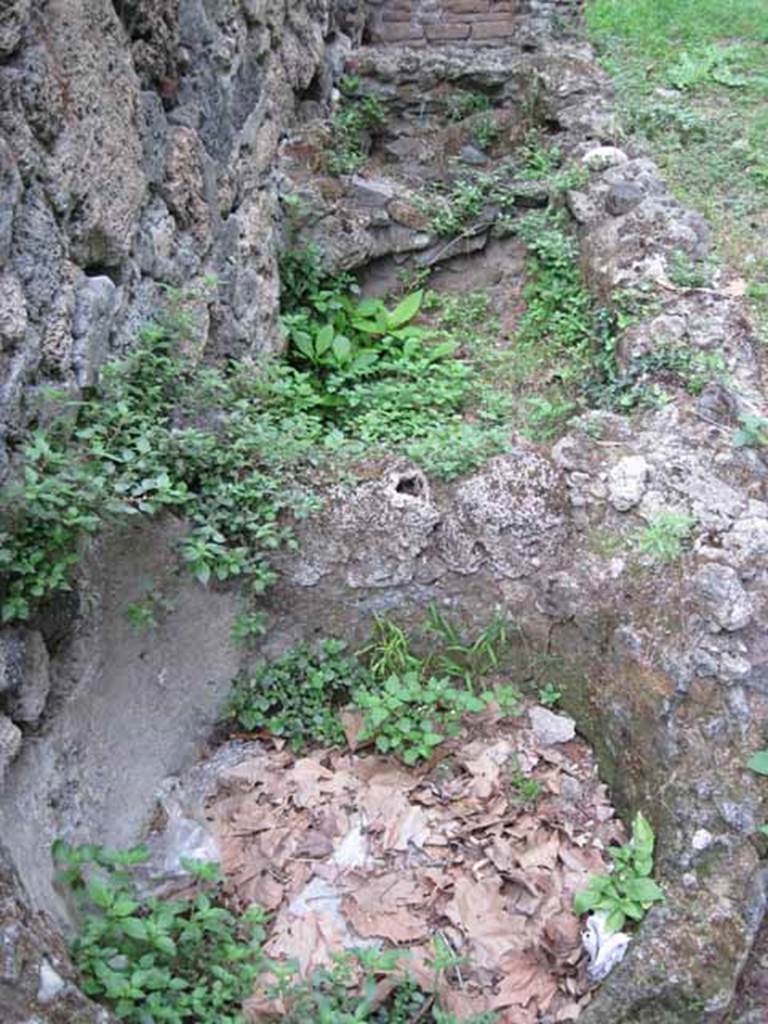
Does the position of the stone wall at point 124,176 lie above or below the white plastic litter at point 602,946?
above

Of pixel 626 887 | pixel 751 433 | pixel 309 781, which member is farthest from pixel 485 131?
pixel 626 887

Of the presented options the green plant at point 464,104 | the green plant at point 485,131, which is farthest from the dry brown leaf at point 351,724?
the green plant at point 464,104

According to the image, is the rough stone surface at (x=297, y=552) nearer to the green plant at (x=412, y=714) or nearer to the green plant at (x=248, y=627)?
the green plant at (x=248, y=627)

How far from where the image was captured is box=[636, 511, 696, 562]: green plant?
3053mm

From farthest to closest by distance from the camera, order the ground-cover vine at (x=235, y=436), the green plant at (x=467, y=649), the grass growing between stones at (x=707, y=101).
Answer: the grass growing between stones at (x=707, y=101), the green plant at (x=467, y=649), the ground-cover vine at (x=235, y=436)

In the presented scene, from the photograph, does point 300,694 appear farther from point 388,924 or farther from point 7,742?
point 7,742

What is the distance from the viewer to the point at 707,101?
19.8 ft

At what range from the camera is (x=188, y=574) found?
3102 mm

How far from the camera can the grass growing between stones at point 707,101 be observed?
4.89m

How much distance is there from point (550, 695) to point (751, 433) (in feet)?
3.61

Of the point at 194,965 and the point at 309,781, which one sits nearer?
the point at 194,965

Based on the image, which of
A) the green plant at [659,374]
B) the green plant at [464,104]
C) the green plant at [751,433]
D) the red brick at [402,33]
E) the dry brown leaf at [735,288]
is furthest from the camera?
the red brick at [402,33]

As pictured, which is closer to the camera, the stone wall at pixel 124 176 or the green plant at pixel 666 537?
the stone wall at pixel 124 176

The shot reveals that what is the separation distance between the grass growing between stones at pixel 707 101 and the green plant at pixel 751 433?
1.06m
